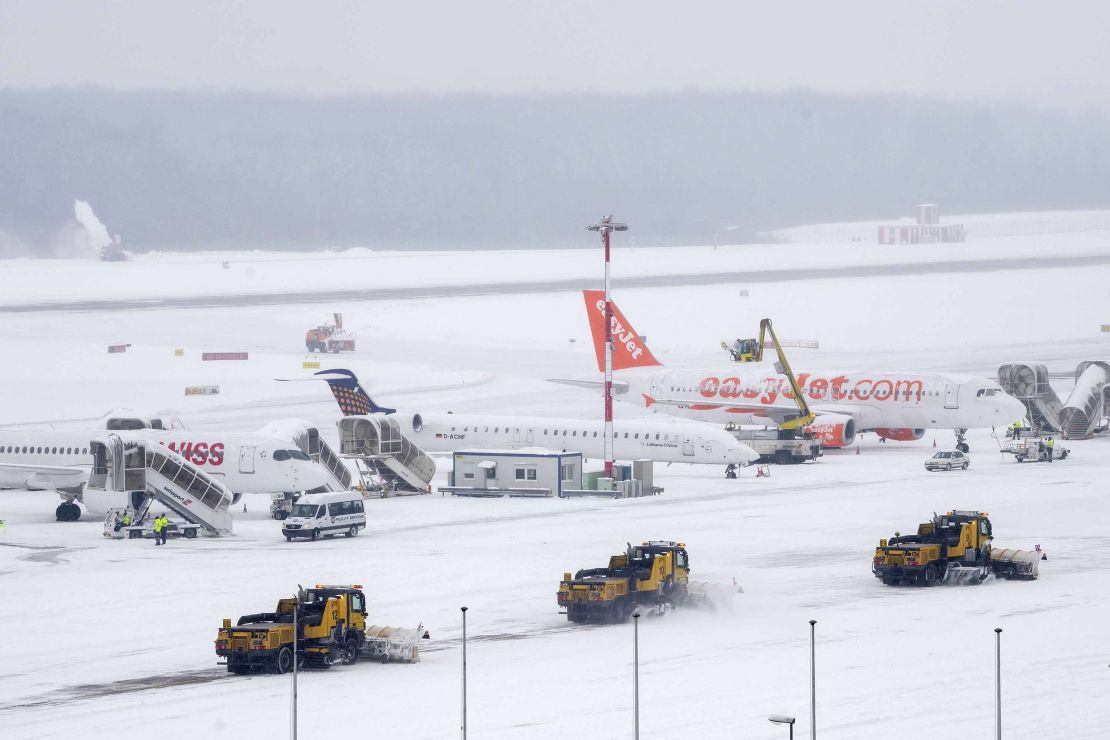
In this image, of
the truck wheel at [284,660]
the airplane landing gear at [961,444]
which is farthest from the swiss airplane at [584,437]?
the truck wheel at [284,660]

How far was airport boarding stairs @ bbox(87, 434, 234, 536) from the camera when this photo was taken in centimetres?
5778

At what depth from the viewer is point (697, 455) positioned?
75188mm

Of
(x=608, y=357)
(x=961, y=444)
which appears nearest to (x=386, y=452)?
(x=608, y=357)

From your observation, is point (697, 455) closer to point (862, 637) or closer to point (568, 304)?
point (862, 637)

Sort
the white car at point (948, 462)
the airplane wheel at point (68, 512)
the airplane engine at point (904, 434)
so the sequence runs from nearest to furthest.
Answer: the airplane wheel at point (68, 512)
the white car at point (948, 462)
the airplane engine at point (904, 434)

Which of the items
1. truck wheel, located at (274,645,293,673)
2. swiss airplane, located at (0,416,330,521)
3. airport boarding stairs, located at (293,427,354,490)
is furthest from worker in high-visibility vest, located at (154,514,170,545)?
truck wheel, located at (274,645,293,673)

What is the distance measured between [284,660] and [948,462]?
1812 inches

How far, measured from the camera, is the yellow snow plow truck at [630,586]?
40844 mm

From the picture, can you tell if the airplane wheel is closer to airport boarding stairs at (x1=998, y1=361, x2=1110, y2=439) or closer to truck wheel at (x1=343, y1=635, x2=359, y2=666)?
truck wheel at (x1=343, y1=635, x2=359, y2=666)

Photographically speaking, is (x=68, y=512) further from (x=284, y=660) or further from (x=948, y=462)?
(x=948, y=462)

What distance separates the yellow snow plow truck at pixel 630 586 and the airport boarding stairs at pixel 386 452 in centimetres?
2978

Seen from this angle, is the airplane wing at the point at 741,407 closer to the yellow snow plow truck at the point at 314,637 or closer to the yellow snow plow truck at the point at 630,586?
the yellow snow plow truck at the point at 630,586

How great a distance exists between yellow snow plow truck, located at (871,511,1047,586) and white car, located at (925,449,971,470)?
26976 mm

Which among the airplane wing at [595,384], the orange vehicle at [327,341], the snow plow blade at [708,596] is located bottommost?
the snow plow blade at [708,596]
